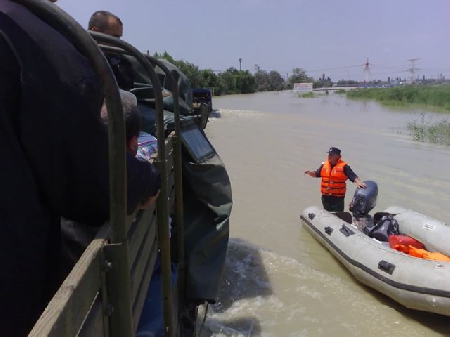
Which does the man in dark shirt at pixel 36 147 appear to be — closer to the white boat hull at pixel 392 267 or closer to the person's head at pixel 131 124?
the person's head at pixel 131 124

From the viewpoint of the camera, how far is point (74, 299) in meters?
1.02

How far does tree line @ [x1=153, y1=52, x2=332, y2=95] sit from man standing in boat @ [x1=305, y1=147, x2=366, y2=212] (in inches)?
675

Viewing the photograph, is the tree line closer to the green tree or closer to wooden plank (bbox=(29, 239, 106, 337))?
the green tree

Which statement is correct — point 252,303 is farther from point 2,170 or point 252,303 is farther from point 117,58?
point 2,170

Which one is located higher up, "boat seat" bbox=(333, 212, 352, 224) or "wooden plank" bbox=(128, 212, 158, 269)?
"wooden plank" bbox=(128, 212, 158, 269)

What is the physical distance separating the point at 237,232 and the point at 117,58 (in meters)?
5.15

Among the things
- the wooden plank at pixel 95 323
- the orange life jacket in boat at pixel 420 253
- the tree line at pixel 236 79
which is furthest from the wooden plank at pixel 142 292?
the tree line at pixel 236 79

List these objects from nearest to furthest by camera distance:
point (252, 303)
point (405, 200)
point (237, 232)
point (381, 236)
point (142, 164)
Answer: point (142, 164) → point (252, 303) → point (381, 236) → point (237, 232) → point (405, 200)

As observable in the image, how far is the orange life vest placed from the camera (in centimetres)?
691

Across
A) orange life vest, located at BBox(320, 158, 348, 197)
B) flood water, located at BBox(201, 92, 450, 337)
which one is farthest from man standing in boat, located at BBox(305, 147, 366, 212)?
flood water, located at BBox(201, 92, 450, 337)

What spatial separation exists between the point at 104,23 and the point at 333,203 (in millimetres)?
5159

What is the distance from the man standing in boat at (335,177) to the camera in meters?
6.89

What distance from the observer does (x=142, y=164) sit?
4.78 feet

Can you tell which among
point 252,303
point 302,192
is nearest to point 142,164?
point 252,303
